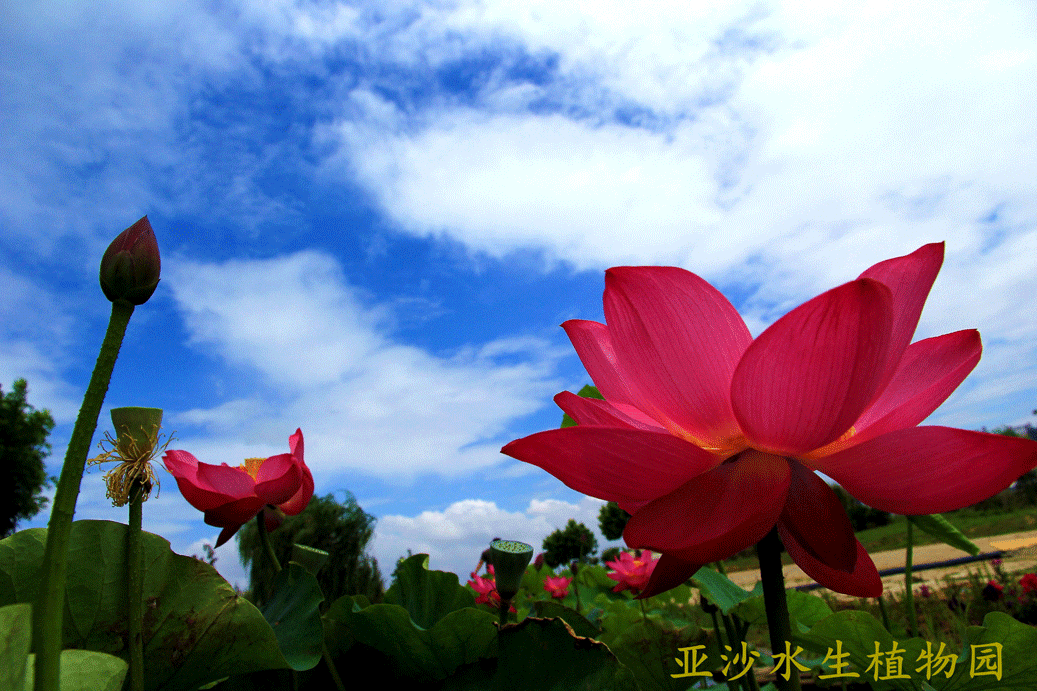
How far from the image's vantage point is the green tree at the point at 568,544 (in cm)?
328

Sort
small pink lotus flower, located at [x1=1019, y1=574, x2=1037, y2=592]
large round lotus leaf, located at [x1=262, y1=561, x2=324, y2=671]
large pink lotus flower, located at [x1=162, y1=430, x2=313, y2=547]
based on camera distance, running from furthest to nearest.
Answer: small pink lotus flower, located at [x1=1019, y1=574, x2=1037, y2=592] < large pink lotus flower, located at [x1=162, y1=430, x2=313, y2=547] < large round lotus leaf, located at [x1=262, y1=561, x2=324, y2=671]

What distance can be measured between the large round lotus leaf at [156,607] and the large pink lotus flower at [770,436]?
41cm

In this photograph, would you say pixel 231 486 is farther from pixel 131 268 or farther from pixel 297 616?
pixel 131 268

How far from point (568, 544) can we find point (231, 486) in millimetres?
2806

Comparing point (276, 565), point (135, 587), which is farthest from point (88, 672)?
point (276, 565)

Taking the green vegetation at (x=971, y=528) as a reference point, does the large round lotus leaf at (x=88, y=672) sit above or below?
above

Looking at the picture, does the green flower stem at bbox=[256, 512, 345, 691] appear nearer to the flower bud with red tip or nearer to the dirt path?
the flower bud with red tip

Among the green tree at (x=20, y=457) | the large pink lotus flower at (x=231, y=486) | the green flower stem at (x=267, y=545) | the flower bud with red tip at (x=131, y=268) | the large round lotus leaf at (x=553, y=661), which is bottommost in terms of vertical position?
the large round lotus leaf at (x=553, y=661)

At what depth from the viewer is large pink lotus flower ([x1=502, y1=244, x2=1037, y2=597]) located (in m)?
0.42

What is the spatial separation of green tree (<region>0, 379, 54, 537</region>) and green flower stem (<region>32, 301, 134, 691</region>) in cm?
1467

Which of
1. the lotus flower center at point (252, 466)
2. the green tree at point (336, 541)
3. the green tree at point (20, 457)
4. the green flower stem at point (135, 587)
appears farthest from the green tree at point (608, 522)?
the green tree at point (20, 457)

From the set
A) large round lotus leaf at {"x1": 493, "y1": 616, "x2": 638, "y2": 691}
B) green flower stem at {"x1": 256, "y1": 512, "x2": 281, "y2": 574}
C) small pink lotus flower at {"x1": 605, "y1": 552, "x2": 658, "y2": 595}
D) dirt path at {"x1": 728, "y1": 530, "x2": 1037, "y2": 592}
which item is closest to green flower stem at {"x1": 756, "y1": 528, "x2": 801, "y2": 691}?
large round lotus leaf at {"x1": 493, "y1": 616, "x2": 638, "y2": 691}

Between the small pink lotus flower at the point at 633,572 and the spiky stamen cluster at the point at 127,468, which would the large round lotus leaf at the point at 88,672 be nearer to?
the spiky stamen cluster at the point at 127,468

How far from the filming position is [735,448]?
18.5 inches
